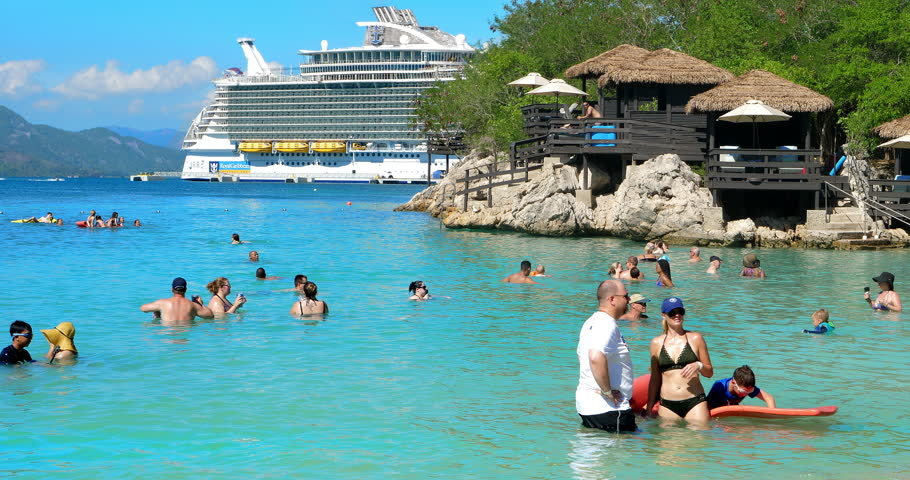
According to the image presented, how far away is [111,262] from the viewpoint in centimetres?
2412

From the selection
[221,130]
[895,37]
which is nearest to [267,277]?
[895,37]

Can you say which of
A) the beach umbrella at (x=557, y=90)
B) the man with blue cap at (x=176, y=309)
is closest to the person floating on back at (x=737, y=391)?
the man with blue cap at (x=176, y=309)

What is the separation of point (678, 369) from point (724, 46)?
3077 cm

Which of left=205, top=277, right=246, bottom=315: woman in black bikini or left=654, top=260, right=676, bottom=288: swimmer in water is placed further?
left=654, top=260, right=676, bottom=288: swimmer in water

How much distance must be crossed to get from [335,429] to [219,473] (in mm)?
1431

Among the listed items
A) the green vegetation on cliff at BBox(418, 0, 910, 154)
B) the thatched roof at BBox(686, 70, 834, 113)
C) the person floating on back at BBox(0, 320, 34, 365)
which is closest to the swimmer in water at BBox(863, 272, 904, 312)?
the person floating on back at BBox(0, 320, 34, 365)

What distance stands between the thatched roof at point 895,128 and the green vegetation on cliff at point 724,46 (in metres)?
1.52

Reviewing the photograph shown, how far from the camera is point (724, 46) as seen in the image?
1438 inches

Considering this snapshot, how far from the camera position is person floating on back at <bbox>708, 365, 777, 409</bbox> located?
28.0 ft

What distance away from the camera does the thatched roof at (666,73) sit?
2878 cm

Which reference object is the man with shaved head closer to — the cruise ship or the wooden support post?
the wooden support post

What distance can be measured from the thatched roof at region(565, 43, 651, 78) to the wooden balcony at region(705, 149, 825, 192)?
16.9 feet

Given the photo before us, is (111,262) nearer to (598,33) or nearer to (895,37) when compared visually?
(895,37)

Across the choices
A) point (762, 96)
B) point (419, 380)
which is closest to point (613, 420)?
point (419, 380)
